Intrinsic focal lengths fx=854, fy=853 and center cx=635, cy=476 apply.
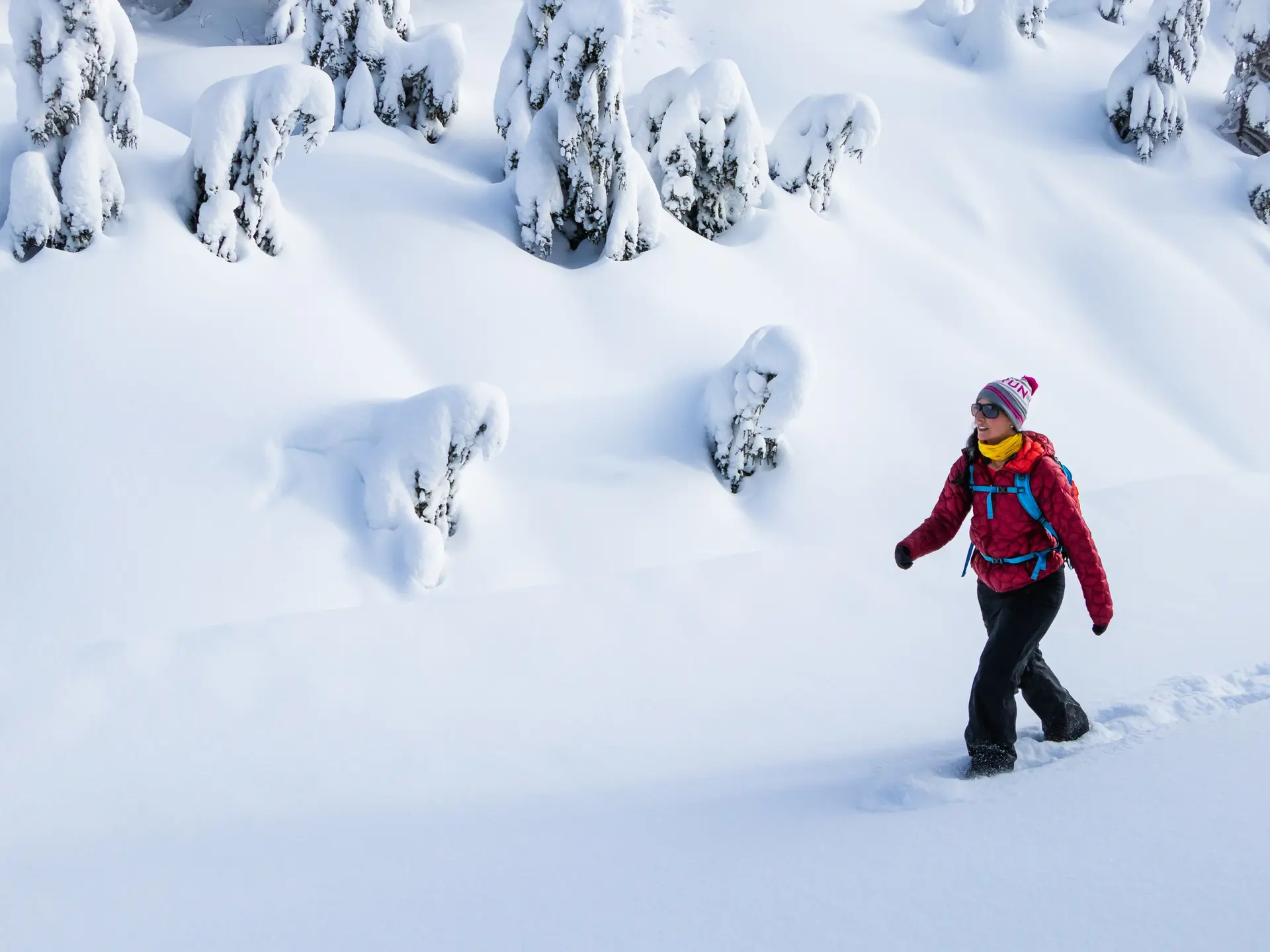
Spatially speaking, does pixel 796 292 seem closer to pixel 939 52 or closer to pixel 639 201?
pixel 639 201

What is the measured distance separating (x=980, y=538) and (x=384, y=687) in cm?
309

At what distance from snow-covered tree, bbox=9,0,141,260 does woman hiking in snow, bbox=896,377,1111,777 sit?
6.35 m

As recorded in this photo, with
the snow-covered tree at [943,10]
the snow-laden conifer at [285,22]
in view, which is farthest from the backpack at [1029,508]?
the snow-covered tree at [943,10]

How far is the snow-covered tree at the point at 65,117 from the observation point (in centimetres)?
612

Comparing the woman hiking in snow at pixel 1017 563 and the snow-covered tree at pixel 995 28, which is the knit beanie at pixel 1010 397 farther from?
the snow-covered tree at pixel 995 28

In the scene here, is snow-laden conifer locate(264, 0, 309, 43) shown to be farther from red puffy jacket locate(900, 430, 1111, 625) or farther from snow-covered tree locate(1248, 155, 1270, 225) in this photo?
snow-covered tree locate(1248, 155, 1270, 225)

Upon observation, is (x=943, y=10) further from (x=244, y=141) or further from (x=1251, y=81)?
(x=244, y=141)

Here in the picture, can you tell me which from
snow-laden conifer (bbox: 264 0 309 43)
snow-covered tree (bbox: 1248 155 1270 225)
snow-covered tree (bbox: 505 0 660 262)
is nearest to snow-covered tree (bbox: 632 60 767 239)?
snow-covered tree (bbox: 505 0 660 262)

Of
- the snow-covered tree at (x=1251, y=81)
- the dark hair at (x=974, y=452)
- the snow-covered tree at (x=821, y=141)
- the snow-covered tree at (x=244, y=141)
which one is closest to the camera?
the dark hair at (x=974, y=452)

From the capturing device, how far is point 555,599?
5559 mm

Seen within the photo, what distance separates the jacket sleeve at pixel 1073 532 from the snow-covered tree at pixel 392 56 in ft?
33.5

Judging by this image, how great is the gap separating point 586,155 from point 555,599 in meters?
5.63

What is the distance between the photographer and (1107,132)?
16953 mm

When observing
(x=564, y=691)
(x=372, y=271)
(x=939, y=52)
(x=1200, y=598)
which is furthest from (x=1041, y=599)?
(x=939, y=52)
